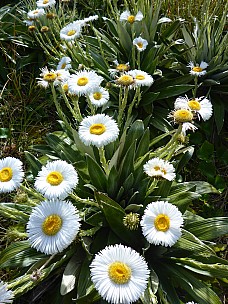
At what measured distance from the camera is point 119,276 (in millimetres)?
1403

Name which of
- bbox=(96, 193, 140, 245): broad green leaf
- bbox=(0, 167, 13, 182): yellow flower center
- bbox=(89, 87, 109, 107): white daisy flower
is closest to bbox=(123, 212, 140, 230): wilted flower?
bbox=(96, 193, 140, 245): broad green leaf

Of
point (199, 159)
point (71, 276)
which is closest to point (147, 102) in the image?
point (199, 159)

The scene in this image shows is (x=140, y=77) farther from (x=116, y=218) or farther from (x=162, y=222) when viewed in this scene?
(x=162, y=222)

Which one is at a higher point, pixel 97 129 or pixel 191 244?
pixel 97 129

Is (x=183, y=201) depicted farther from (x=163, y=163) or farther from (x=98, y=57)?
(x=98, y=57)

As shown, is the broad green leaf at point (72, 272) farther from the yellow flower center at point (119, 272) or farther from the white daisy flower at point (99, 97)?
the white daisy flower at point (99, 97)

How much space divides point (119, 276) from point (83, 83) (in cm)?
111

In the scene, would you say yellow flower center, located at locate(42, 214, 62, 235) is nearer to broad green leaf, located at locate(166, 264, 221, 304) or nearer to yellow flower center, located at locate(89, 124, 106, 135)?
yellow flower center, located at locate(89, 124, 106, 135)

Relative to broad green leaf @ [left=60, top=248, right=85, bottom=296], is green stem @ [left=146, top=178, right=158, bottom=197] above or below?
above

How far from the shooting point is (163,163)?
1825mm

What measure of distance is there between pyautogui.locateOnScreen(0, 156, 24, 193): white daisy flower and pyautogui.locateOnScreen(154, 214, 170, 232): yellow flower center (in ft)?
2.08

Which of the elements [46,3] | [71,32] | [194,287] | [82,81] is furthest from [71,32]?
[194,287]

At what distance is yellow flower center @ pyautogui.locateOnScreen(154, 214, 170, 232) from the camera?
162 cm

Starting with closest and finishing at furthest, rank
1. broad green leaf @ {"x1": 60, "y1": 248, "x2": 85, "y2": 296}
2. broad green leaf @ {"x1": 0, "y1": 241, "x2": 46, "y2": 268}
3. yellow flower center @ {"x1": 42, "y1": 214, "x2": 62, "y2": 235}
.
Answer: yellow flower center @ {"x1": 42, "y1": 214, "x2": 62, "y2": 235} → broad green leaf @ {"x1": 60, "y1": 248, "x2": 85, "y2": 296} → broad green leaf @ {"x1": 0, "y1": 241, "x2": 46, "y2": 268}
